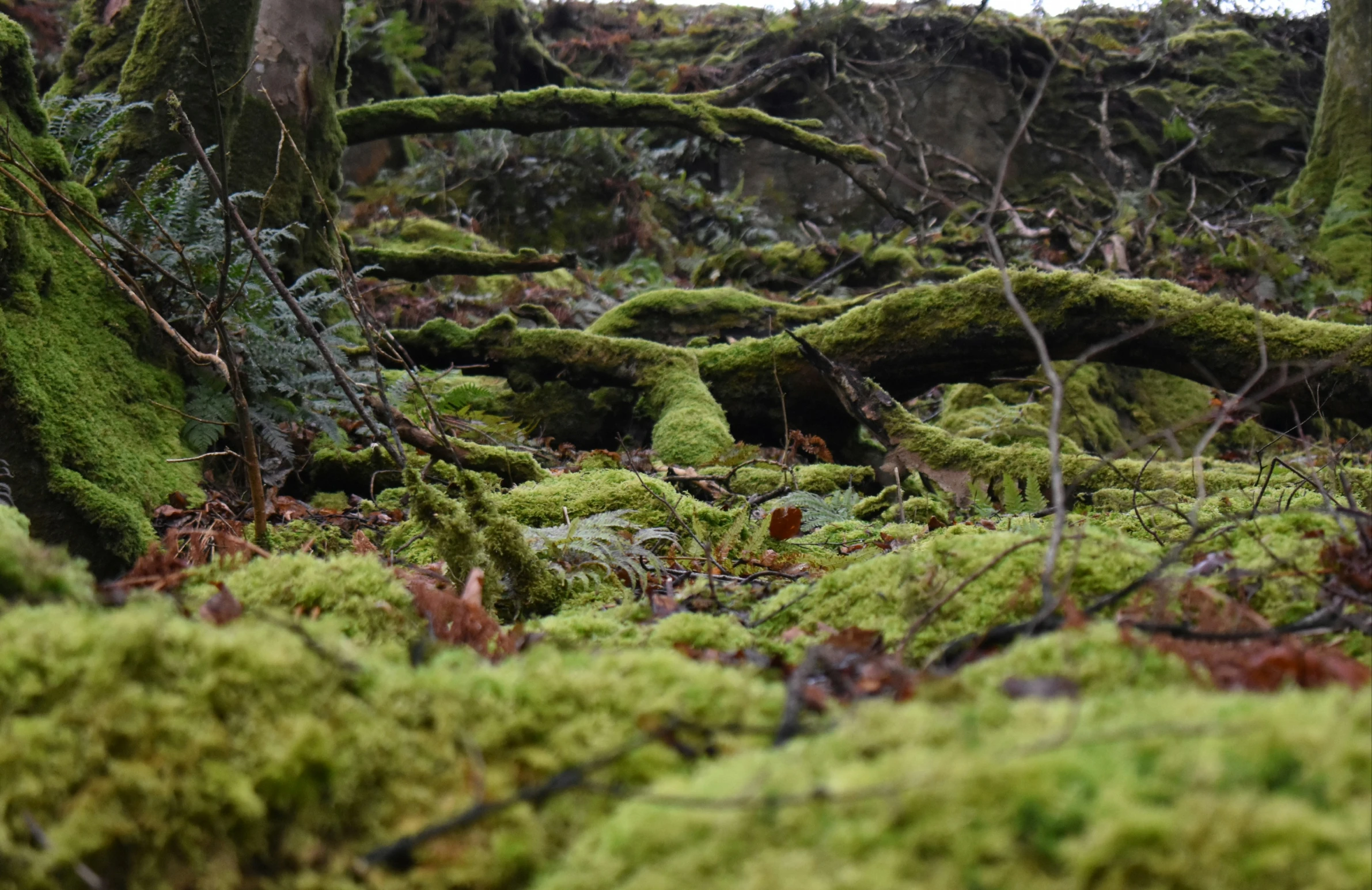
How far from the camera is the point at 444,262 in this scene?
7.71 meters

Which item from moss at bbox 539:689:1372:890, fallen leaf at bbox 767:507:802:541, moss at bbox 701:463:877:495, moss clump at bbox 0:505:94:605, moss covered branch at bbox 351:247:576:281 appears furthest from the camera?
moss covered branch at bbox 351:247:576:281

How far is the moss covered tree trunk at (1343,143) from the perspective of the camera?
12.0 m

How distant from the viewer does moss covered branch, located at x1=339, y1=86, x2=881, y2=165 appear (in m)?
8.00

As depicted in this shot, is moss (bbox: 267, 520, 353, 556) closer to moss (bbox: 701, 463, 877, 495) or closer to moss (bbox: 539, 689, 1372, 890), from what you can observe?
moss (bbox: 701, 463, 877, 495)

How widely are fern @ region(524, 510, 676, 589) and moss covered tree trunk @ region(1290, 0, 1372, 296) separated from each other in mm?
12002

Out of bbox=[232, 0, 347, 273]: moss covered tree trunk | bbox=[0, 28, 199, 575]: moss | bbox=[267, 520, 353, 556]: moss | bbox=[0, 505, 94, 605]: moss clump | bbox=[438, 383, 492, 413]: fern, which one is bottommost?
bbox=[438, 383, 492, 413]: fern

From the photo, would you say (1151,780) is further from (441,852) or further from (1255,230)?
(1255,230)

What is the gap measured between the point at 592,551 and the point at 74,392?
6.95 feet

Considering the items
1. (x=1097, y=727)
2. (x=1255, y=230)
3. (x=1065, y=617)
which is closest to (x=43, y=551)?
(x=1097, y=727)

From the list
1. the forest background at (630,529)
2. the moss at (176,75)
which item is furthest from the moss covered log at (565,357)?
the moss at (176,75)

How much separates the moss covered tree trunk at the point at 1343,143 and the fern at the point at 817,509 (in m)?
10.3

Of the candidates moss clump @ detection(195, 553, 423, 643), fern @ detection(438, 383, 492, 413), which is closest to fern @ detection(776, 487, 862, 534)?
moss clump @ detection(195, 553, 423, 643)

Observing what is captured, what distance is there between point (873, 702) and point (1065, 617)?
0.62m

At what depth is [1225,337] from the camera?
18.7ft
